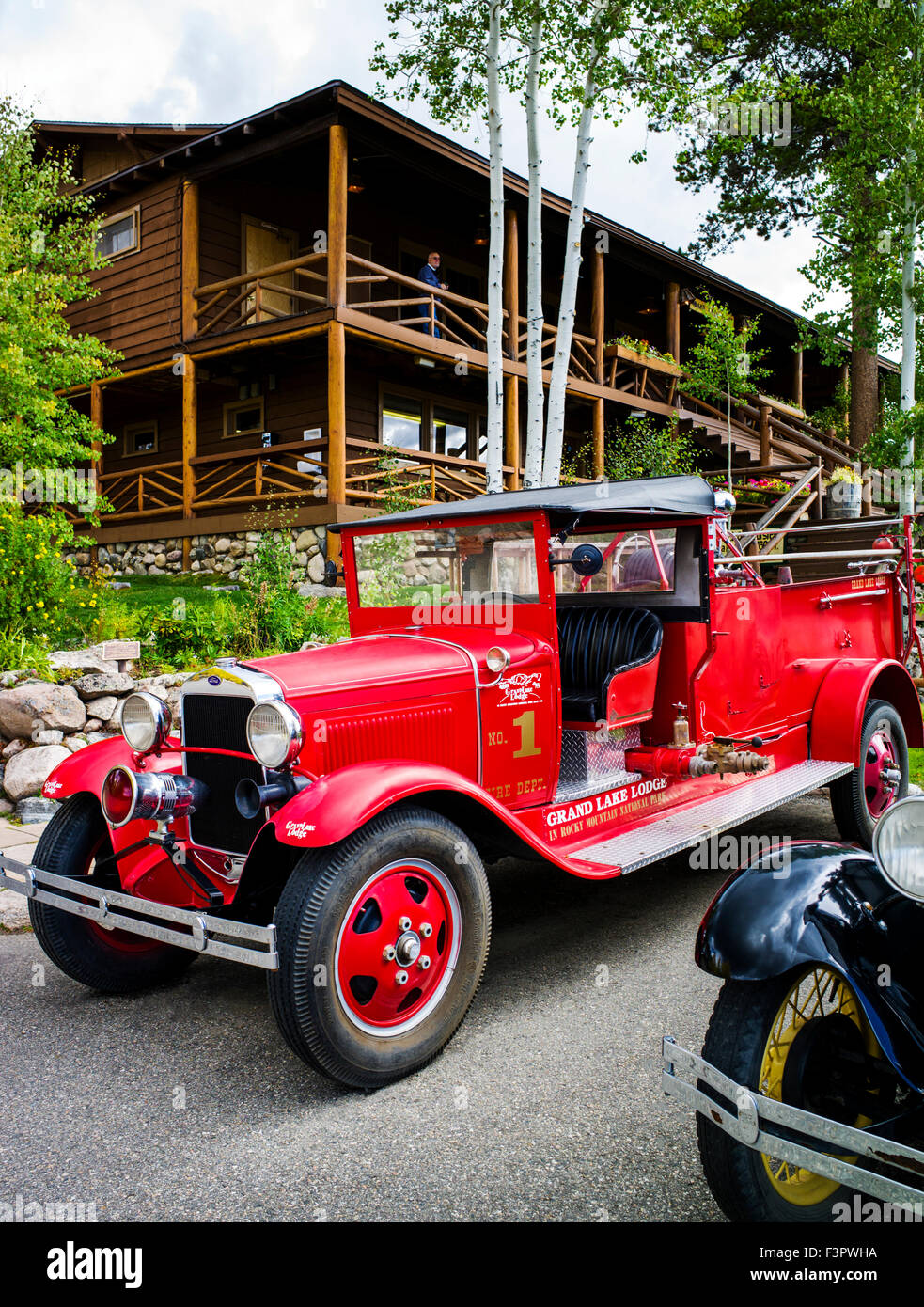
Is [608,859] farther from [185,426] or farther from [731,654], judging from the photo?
[185,426]

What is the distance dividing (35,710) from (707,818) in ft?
16.0

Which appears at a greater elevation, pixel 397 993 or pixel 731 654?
pixel 731 654

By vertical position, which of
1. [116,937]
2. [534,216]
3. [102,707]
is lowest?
[116,937]

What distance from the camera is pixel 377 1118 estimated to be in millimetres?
2912

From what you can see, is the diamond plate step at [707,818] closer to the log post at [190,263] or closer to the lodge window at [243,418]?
the log post at [190,263]

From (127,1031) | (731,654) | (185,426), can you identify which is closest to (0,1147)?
(127,1031)

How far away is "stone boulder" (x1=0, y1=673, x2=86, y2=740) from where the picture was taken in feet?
22.5

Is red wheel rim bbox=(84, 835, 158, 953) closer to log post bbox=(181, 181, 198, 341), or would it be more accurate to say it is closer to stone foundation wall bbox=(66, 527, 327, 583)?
stone foundation wall bbox=(66, 527, 327, 583)

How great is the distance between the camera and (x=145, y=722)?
3.91 metres

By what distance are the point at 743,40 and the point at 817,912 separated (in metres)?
21.6

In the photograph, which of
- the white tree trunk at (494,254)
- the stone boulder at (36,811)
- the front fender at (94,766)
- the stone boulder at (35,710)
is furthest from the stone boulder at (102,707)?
the white tree trunk at (494,254)

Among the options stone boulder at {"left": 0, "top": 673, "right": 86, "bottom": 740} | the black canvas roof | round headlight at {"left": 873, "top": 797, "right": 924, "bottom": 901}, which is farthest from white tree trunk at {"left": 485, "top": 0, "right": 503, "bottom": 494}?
round headlight at {"left": 873, "top": 797, "right": 924, "bottom": 901}

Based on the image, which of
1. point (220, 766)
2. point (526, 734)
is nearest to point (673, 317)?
point (526, 734)

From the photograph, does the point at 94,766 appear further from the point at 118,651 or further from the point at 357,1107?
the point at 118,651
